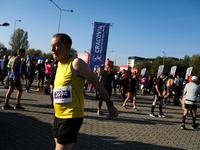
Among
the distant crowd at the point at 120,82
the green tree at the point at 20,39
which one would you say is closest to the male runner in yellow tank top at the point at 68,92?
the distant crowd at the point at 120,82

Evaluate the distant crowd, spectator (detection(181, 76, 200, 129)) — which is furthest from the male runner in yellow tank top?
spectator (detection(181, 76, 200, 129))

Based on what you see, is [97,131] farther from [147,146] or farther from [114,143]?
[147,146]

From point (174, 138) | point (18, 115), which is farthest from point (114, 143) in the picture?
point (18, 115)

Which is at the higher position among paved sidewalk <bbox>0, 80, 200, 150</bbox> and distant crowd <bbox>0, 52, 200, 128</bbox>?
distant crowd <bbox>0, 52, 200, 128</bbox>

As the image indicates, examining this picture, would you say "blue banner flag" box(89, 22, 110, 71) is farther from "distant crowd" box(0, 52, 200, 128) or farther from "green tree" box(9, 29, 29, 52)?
"green tree" box(9, 29, 29, 52)

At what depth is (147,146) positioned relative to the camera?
4.05m

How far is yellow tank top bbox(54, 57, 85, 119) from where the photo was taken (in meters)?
1.94

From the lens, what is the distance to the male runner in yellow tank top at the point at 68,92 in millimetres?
1902

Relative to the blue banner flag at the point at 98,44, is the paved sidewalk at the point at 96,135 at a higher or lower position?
lower

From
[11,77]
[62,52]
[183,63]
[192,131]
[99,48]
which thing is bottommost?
[192,131]

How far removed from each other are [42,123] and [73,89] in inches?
140

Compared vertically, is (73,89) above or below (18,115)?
above

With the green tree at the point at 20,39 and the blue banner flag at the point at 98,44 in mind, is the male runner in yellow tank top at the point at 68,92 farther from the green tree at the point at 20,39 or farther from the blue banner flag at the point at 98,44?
the green tree at the point at 20,39

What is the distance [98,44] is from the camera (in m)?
12.6
